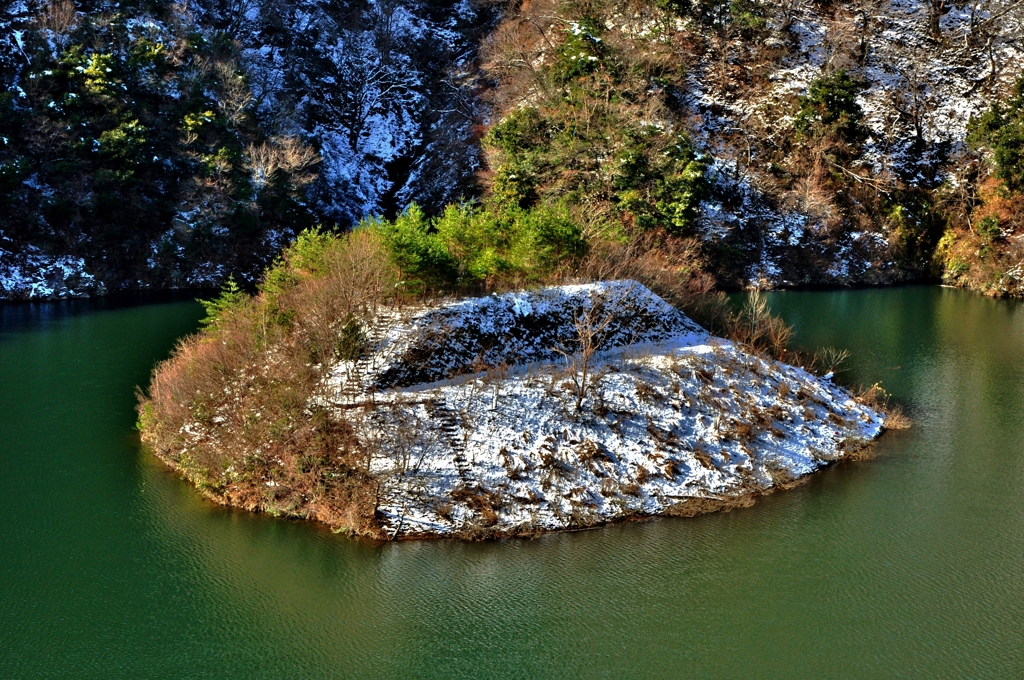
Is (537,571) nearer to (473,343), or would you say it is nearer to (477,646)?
(477,646)

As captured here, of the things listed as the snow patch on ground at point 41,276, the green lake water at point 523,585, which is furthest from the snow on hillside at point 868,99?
the snow patch on ground at point 41,276

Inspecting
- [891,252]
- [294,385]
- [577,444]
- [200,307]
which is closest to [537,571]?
[577,444]

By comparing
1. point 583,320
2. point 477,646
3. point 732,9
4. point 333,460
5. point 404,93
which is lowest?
point 477,646

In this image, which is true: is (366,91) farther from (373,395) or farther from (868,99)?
(373,395)

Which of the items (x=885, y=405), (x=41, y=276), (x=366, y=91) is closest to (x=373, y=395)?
(x=885, y=405)

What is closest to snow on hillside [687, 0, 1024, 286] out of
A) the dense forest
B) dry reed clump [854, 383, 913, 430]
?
the dense forest

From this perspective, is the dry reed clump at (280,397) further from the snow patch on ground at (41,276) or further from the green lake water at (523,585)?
the snow patch on ground at (41,276)
